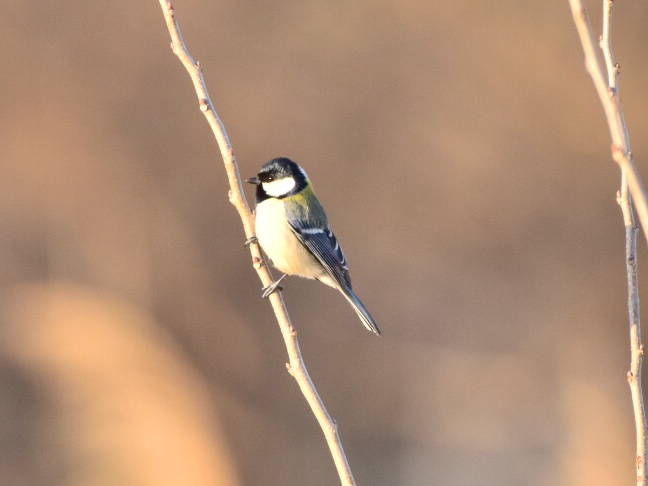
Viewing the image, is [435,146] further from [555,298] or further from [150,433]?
[150,433]

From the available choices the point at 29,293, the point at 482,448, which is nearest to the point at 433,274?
the point at 482,448

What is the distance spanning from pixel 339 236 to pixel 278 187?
219cm

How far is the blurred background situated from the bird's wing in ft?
6.85

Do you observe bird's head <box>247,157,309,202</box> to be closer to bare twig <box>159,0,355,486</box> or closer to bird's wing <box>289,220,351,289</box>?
bird's wing <box>289,220,351,289</box>

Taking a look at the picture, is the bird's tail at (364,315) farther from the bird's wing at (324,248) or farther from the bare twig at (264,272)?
the bare twig at (264,272)

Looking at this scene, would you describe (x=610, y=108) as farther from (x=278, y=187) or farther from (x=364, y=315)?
(x=278, y=187)

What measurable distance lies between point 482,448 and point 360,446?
0.67 meters

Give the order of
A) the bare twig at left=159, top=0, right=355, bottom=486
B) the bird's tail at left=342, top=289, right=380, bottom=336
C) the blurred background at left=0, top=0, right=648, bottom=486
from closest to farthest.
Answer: the bare twig at left=159, top=0, right=355, bottom=486, the bird's tail at left=342, top=289, right=380, bottom=336, the blurred background at left=0, top=0, right=648, bottom=486

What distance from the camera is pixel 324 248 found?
8.04 feet

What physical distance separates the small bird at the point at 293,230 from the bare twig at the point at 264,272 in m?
0.60

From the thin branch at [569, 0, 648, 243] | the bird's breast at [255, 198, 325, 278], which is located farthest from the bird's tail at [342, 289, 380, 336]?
the thin branch at [569, 0, 648, 243]

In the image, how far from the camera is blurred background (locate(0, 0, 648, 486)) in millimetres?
4434

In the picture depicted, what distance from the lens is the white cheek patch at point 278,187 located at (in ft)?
8.00

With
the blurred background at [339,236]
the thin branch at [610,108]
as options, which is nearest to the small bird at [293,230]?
the thin branch at [610,108]
